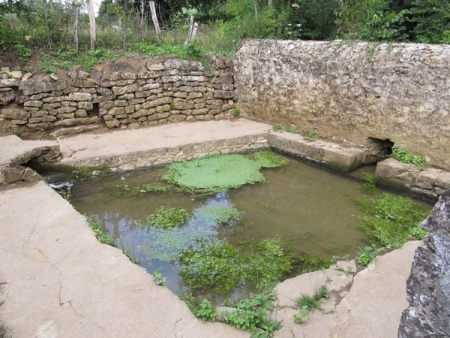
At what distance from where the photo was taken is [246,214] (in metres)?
4.48

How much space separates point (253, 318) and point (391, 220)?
2577 mm

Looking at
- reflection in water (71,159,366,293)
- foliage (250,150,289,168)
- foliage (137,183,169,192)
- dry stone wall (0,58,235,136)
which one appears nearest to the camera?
reflection in water (71,159,366,293)

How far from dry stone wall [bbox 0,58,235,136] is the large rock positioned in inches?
251

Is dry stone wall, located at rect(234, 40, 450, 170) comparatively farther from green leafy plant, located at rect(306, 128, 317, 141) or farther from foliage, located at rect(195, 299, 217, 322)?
foliage, located at rect(195, 299, 217, 322)

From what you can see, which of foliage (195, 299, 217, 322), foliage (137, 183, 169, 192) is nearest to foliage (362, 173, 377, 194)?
foliage (137, 183, 169, 192)

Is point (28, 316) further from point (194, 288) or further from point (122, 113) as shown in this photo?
point (122, 113)

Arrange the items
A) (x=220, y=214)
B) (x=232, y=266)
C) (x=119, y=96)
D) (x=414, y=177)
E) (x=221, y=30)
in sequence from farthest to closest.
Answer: (x=221, y=30)
(x=119, y=96)
(x=414, y=177)
(x=220, y=214)
(x=232, y=266)

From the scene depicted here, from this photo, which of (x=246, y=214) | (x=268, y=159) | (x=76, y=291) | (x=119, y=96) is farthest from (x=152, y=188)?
(x=119, y=96)

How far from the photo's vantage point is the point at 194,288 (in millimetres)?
3133

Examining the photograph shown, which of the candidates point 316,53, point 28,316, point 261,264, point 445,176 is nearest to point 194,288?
point 261,264

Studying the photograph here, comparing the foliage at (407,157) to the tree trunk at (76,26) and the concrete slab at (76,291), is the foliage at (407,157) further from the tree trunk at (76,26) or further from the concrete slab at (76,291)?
the tree trunk at (76,26)

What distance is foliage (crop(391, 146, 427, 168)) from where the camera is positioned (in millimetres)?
5152

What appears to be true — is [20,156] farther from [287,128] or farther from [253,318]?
[287,128]

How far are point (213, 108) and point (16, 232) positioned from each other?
518 centimetres
